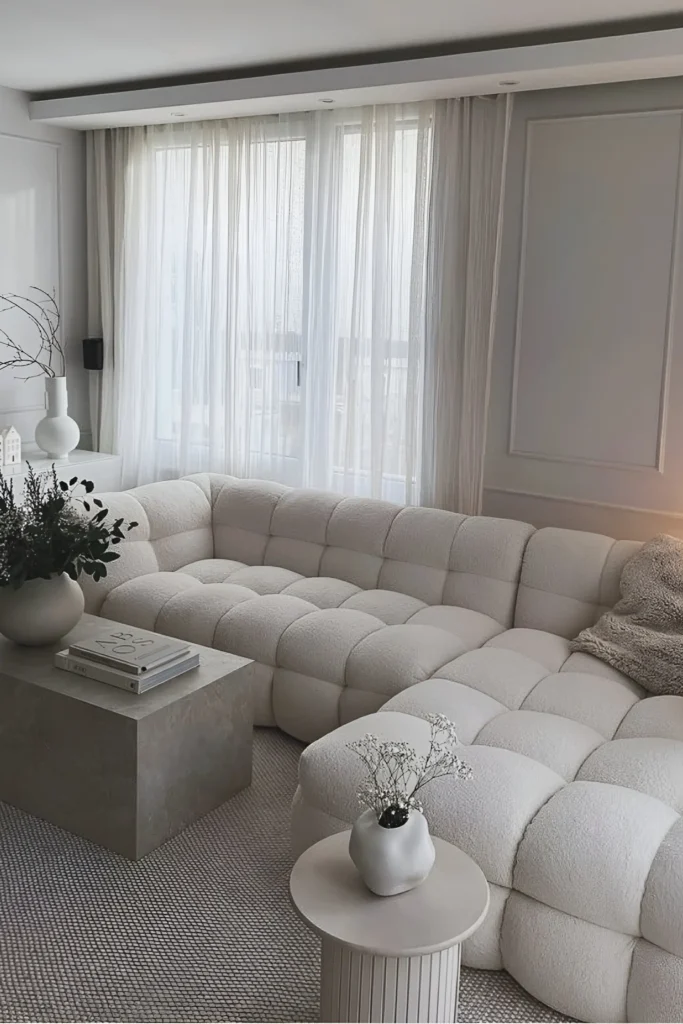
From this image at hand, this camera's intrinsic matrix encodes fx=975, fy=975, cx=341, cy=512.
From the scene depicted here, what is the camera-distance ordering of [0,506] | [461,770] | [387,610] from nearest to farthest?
[461,770] → [0,506] → [387,610]

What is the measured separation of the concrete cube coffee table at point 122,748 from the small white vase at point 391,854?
3.14ft

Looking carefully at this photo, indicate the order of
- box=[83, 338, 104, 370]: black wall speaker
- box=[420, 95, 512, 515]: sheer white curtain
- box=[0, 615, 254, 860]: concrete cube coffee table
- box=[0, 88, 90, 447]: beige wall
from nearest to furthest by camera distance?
1. box=[0, 615, 254, 860]: concrete cube coffee table
2. box=[420, 95, 512, 515]: sheer white curtain
3. box=[0, 88, 90, 447]: beige wall
4. box=[83, 338, 104, 370]: black wall speaker

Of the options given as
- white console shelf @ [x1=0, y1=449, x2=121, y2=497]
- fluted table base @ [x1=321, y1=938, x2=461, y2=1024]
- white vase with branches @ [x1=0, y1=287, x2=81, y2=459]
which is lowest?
fluted table base @ [x1=321, y1=938, x2=461, y2=1024]

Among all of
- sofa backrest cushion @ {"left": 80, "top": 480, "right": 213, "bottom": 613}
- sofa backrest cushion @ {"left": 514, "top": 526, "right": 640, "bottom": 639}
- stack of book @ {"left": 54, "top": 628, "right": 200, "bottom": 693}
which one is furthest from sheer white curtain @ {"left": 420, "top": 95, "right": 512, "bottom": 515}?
stack of book @ {"left": 54, "top": 628, "right": 200, "bottom": 693}

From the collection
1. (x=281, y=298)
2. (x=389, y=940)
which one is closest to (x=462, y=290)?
(x=281, y=298)

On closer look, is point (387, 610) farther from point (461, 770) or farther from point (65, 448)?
point (65, 448)

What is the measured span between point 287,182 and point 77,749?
3.02m

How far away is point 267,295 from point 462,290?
1091 mm

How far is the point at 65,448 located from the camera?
512 centimetres

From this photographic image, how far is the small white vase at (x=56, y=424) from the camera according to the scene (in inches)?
200

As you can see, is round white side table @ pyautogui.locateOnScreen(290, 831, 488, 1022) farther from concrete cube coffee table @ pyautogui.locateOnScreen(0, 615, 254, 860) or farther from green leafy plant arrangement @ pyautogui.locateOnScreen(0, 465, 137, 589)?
green leafy plant arrangement @ pyautogui.locateOnScreen(0, 465, 137, 589)

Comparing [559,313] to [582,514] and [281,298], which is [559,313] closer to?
[582,514]

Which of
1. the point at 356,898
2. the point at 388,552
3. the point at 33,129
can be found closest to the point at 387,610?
the point at 388,552

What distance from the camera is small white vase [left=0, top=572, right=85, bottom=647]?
299 cm
